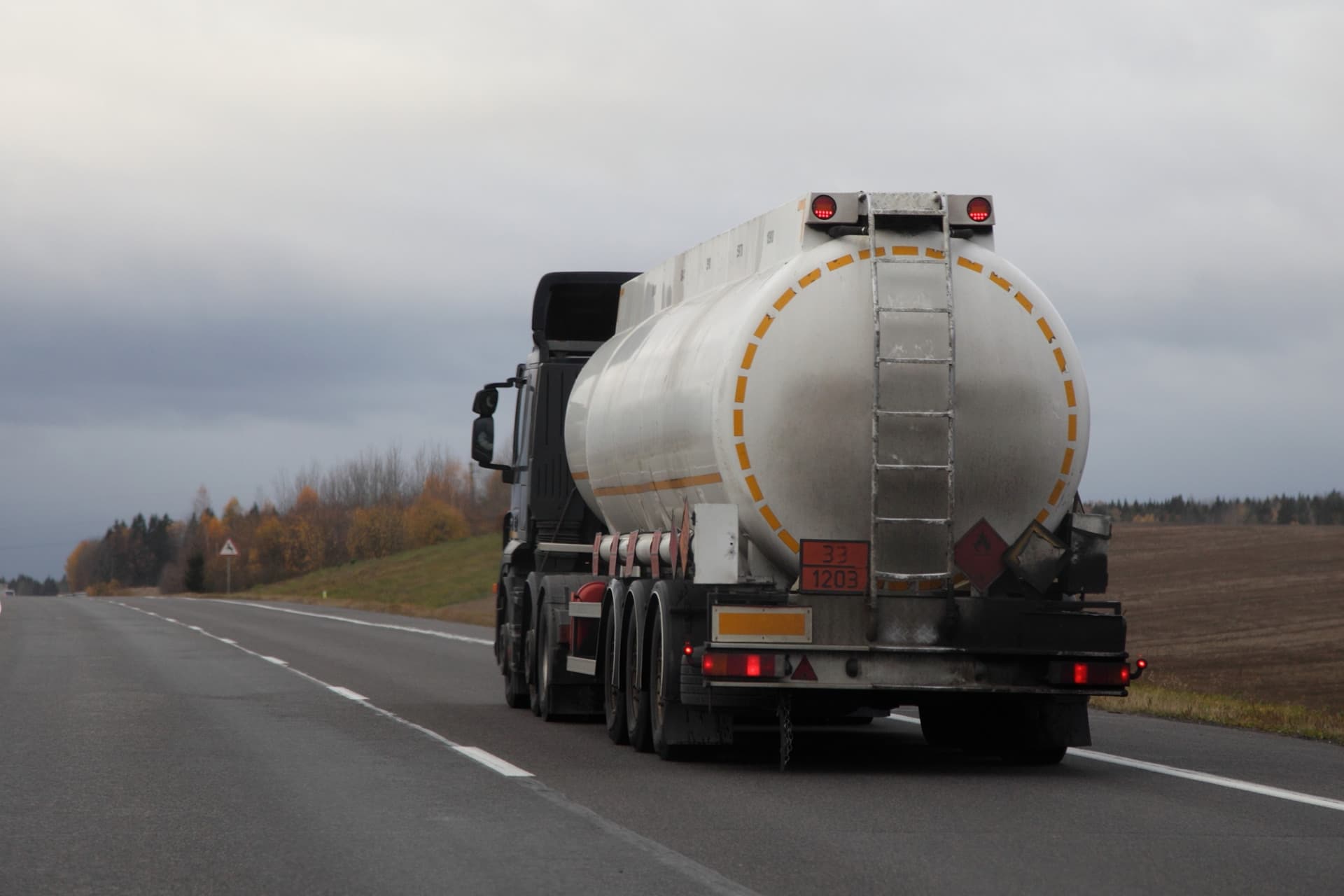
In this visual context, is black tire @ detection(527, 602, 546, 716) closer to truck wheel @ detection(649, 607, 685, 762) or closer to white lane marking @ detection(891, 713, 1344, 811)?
truck wheel @ detection(649, 607, 685, 762)

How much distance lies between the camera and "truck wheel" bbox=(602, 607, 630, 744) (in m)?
Answer: 13.6

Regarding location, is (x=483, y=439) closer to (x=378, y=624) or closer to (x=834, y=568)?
(x=834, y=568)

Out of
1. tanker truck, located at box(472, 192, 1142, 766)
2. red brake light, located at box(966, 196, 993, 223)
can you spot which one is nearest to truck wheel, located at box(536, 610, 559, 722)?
tanker truck, located at box(472, 192, 1142, 766)

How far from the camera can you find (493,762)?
12.1 metres

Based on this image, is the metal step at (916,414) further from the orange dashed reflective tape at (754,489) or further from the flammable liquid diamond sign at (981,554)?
the orange dashed reflective tape at (754,489)

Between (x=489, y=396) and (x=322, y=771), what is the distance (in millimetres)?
8675

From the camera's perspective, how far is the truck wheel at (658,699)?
1225 centimetres

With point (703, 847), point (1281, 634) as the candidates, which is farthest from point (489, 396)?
point (1281, 634)

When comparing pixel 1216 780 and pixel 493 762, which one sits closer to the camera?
pixel 1216 780

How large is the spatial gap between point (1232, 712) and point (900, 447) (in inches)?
250

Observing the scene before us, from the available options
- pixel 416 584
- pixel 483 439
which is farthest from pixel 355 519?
pixel 483 439

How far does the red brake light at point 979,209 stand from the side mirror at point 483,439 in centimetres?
906

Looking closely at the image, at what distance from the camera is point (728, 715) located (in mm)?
12273

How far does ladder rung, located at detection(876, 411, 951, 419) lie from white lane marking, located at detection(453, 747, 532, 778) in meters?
3.17
